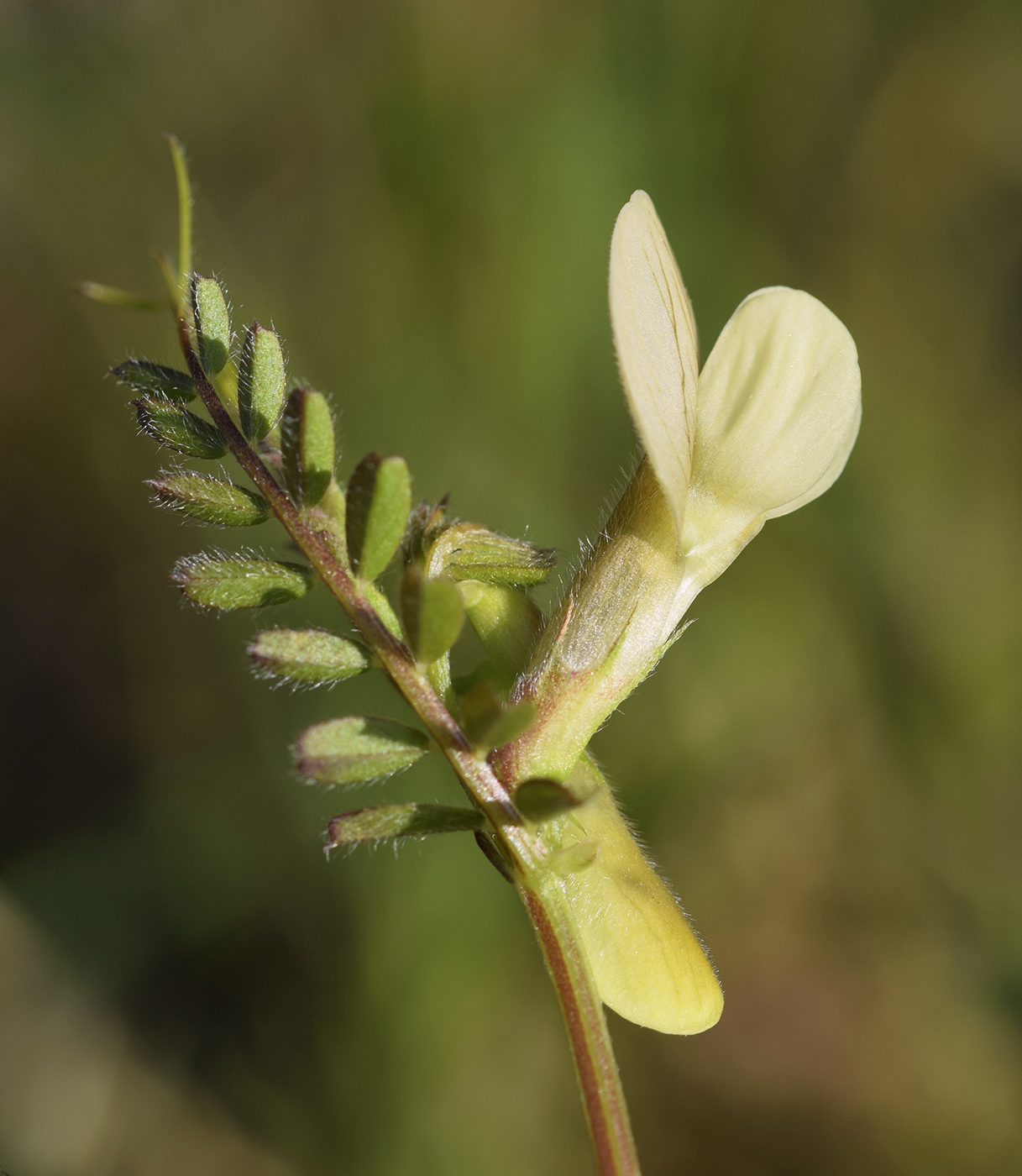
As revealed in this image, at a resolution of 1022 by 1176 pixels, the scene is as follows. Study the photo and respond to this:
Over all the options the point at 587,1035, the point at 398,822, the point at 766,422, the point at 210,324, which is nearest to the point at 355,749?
the point at 398,822

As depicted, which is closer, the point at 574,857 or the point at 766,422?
the point at 574,857

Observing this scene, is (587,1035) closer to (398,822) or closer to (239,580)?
(398,822)

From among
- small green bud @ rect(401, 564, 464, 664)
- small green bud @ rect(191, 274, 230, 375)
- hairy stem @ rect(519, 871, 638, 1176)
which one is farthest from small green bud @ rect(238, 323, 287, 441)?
hairy stem @ rect(519, 871, 638, 1176)

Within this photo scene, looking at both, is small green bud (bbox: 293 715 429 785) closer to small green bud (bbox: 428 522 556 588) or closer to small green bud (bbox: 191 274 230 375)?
small green bud (bbox: 428 522 556 588)

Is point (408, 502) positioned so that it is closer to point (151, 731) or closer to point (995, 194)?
point (151, 731)

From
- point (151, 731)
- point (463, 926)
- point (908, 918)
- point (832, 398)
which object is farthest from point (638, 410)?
point (151, 731)

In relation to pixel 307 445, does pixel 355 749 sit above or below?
below

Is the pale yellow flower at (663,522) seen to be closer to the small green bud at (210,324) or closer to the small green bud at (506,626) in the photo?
the small green bud at (506,626)
